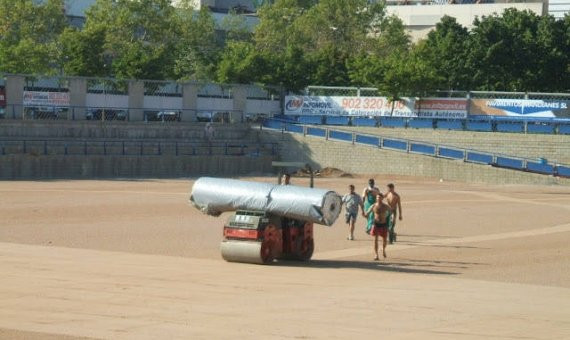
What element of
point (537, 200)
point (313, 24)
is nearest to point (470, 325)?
point (537, 200)

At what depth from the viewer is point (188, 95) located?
6825 centimetres

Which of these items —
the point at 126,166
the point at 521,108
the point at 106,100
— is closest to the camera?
the point at 126,166

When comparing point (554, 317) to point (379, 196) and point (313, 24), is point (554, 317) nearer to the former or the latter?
point (379, 196)

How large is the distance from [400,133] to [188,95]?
12.9 m

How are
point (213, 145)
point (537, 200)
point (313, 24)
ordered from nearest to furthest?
point (537, 200), point (213, 145), point (313, 24)

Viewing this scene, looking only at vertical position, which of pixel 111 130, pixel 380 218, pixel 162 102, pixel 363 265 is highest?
pixel 162 102

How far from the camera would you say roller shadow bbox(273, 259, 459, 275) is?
25139mm

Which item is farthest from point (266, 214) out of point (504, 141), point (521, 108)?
point (521, 108)

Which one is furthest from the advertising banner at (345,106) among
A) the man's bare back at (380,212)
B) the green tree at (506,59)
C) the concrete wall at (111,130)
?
the man's bare back at (380,212)

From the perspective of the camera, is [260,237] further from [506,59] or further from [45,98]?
[506,59]

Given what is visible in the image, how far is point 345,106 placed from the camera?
7181 centimetres

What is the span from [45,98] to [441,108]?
2331 centimetres

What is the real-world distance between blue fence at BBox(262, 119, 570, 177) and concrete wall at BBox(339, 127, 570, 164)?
93 centimetres

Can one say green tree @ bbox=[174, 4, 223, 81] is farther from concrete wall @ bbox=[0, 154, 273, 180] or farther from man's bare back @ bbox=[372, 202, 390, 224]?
man's bare back @ bbox=[372, 202, 390, 224]
